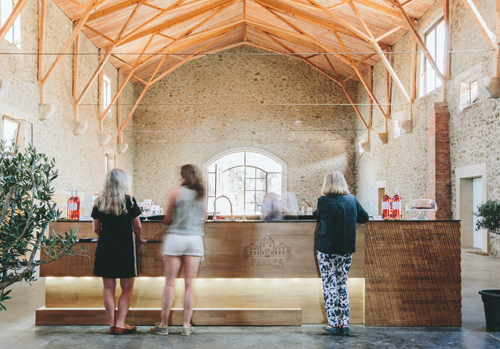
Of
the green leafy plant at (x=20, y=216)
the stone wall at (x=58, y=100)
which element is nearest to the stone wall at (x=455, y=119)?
the green leafy plant at (x=20, y=216)

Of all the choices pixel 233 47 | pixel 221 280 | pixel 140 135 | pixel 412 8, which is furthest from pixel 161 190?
pixel 221 280

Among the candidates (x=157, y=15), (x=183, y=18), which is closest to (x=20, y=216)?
(x=157, y=15)

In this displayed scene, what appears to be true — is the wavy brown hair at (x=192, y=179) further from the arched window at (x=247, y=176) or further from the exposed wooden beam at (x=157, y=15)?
the arched window at (x=247, y=176)

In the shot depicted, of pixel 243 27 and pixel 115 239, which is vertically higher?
pixel 243 27

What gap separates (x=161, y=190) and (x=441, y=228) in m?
11.3

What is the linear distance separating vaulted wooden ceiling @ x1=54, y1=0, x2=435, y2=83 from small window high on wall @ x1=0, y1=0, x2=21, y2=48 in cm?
120

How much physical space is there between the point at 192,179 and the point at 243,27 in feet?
34.5

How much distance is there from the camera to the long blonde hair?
3355 millimetres

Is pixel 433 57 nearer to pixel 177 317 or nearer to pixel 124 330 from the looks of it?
pixel 177 317

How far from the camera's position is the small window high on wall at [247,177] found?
14250mm

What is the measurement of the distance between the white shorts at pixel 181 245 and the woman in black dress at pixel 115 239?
0.30m

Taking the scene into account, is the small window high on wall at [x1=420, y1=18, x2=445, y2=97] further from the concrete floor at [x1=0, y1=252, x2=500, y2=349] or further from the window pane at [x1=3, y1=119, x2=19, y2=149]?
the window pane at [x1=3, y1=119, x2=19, y2=149]

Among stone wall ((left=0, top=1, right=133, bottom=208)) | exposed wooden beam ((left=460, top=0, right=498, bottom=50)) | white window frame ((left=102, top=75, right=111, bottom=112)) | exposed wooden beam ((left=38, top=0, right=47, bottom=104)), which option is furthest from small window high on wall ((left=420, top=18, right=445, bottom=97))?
white window frame ((left=102, top=75, right=111, bottom=112))

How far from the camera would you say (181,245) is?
343 cm
